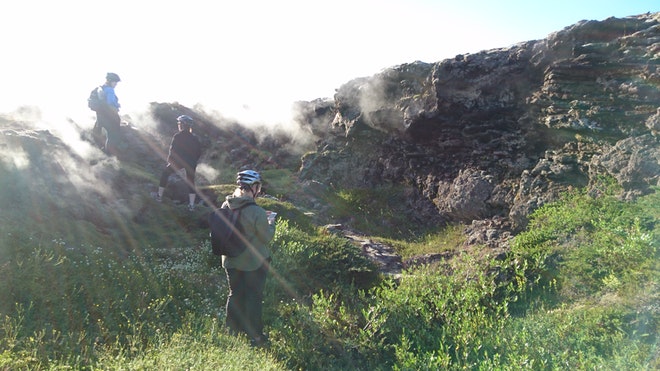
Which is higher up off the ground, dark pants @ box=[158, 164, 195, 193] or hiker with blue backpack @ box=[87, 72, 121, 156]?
hiker with blue backpack @ box=[87, 72, 121, 156]

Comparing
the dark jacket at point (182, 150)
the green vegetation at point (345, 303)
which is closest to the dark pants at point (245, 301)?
the green vegetation at point (345, 303)

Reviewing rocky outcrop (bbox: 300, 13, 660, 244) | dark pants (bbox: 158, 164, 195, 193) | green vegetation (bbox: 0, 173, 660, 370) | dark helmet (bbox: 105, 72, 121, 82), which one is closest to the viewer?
green vegetation (bbox: 0, 173, 660, 370)

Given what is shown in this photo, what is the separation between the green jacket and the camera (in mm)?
5691

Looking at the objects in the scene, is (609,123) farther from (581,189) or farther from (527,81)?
(527,81)

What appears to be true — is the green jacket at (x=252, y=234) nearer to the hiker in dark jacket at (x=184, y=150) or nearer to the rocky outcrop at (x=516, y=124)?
the hiker in dark jacket at (x=184, y=150)

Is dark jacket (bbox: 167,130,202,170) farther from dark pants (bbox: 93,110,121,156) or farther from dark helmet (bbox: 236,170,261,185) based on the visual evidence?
dark helmet (bbox: 236,170,261,185)

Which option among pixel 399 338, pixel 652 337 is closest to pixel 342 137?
pixel 399 338

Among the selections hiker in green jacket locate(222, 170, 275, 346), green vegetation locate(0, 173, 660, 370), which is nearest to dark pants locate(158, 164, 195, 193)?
green vegetation locate(0, 173, 660, 370)

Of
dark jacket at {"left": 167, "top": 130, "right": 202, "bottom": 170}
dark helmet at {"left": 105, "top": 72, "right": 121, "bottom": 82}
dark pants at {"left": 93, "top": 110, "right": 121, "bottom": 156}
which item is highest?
dark helmet at {"left": 105, "top": 72, "right": 121, "bottom": 82}

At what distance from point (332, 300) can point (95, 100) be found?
398 inches

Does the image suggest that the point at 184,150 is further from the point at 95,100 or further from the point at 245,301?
the point at 245,301

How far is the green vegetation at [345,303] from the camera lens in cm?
480

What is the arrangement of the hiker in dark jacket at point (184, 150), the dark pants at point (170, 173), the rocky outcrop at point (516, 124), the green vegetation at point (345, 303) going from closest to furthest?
the green vegetation at point (345, 303)
the rocky outcrop at point (516, 124)
the hiker in dark jacket at point (184, 150)
the dark pants at point (170, 173)

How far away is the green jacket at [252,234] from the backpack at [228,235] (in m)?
0.07
